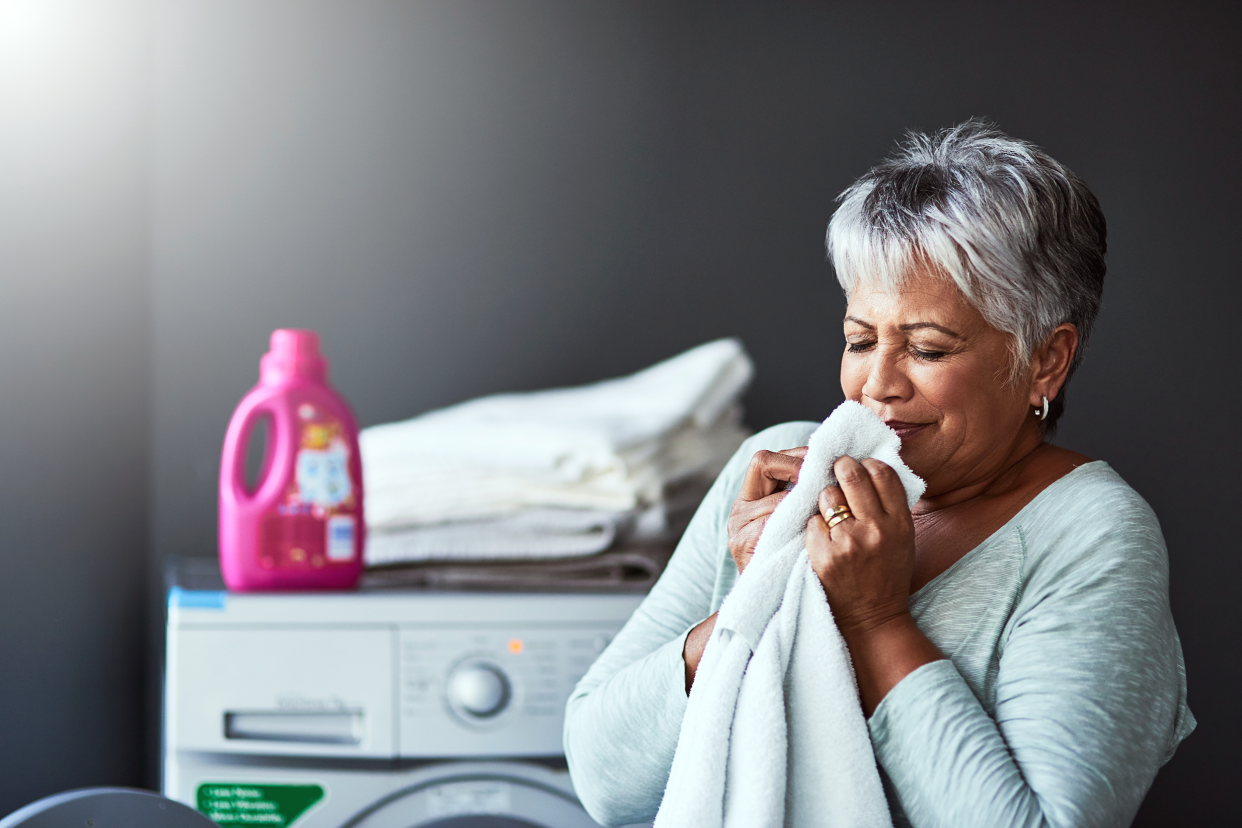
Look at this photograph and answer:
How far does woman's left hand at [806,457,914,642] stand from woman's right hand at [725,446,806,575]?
0.07 meters

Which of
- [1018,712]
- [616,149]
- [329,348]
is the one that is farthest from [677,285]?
[1018,712]

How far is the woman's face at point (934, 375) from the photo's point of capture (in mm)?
897

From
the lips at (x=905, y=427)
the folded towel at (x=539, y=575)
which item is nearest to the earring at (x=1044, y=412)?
the lips at (x=905, y=427)

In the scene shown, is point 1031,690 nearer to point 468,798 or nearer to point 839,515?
point 839,515

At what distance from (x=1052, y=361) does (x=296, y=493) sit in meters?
0.90

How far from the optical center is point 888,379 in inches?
35.7

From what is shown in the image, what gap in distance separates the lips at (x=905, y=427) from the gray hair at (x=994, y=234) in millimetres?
96

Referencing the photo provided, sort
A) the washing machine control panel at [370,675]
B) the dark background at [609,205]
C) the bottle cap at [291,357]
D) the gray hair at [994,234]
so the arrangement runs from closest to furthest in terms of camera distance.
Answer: the gray hair at [994,234] → the washing machine control panel at [370,675] → the bottle cap at [291,357] → the dark background at [609,205]

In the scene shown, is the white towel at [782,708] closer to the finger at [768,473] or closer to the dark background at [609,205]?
the finger at [768,473]

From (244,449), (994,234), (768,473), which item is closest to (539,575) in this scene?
(244,449)

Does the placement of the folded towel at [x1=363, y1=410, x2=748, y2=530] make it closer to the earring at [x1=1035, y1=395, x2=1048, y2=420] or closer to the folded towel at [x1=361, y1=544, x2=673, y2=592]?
the folded towel at [x1=361, y1=544, x2=673, y2=592]

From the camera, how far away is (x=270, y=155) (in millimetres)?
1729

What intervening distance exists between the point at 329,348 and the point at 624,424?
605 millimetres

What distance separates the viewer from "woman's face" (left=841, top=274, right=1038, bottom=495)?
0.90 m
